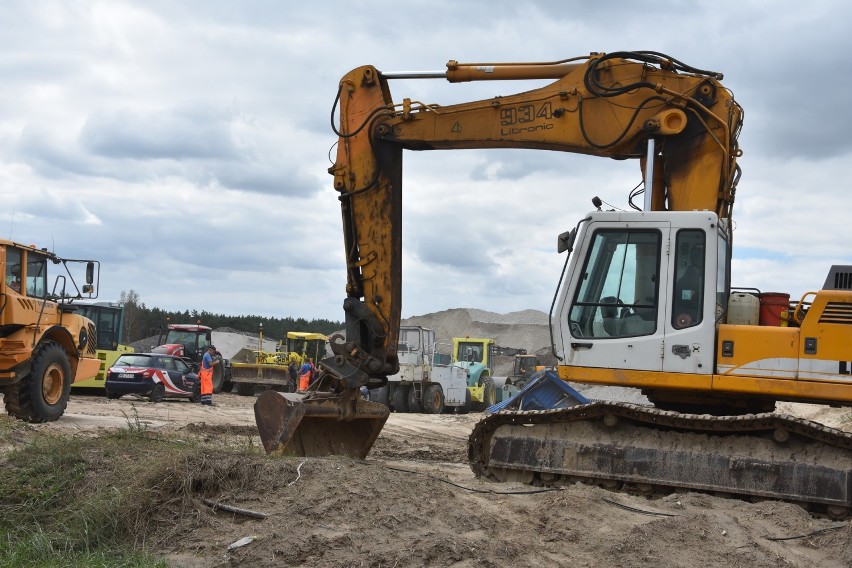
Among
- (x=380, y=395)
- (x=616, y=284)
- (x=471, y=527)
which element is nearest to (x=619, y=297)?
(x=616, y=284)

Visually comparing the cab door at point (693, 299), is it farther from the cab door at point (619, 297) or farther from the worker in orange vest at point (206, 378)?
the worker in orange vest at point (206, 378)

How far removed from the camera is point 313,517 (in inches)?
279

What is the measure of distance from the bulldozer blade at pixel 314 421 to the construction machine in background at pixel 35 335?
6634 mm

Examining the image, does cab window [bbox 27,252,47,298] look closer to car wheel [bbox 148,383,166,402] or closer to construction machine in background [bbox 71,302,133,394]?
car wheel [bbox 148,383,166,402]

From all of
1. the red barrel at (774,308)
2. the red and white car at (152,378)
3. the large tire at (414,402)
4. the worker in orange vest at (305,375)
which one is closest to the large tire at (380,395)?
the large tire at (414,402)

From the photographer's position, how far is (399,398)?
1155 inches

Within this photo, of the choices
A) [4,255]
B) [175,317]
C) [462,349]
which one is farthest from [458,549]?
[175,317]

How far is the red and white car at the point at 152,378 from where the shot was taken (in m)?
26.4

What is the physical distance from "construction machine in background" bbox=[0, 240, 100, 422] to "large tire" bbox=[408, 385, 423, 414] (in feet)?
44.1

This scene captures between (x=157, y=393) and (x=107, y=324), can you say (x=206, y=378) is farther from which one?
(x=107, y=324)

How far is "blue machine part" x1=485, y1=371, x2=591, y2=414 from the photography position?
1582 cm

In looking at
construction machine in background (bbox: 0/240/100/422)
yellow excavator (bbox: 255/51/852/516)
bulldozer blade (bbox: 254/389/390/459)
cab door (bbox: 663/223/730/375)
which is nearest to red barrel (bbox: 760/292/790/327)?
yellow excavator (bbox: 255/51/852/516)

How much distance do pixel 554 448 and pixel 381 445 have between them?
6620 millimetres

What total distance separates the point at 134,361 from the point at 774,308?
2137 cm
